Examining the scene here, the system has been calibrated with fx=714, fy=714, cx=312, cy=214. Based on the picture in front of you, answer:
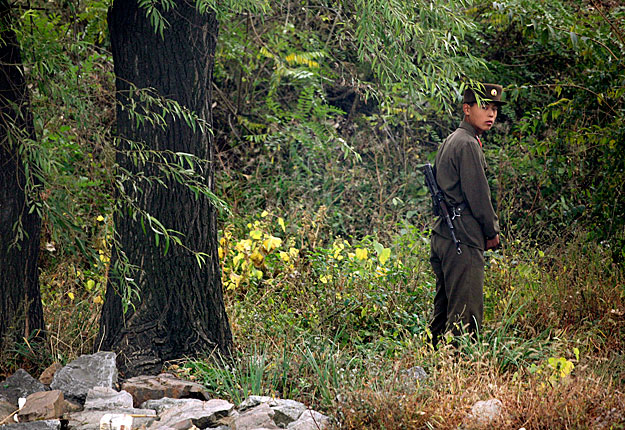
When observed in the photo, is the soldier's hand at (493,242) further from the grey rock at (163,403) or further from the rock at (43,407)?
the rock at (43,407)

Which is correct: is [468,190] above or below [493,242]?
above

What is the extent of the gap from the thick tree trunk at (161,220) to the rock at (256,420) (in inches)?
50.3

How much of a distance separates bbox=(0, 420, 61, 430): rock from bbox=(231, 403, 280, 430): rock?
42.9 inches

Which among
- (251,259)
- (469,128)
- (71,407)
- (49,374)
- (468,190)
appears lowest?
(71,407)

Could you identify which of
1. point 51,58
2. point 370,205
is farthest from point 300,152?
point 51,58

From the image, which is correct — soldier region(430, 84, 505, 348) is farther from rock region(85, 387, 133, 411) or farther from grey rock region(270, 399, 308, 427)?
rock region(85, 387, 133, 411)

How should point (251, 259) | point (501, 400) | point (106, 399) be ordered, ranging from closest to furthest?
point (501, 400) → point (106, 399) → point (251, 259)

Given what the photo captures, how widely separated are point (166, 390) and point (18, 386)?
3.50ft

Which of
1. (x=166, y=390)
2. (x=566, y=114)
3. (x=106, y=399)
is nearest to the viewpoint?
(x=106, y=399)

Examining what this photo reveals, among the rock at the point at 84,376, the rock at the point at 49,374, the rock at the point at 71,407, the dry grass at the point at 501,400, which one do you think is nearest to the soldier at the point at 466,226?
the dry grass at the point at 501,400

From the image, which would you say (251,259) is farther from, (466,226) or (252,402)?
(252,402)

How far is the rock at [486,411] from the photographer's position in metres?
4.06

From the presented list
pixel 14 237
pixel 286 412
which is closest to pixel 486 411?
pixel 286 412

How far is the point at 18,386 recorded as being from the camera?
511cm
